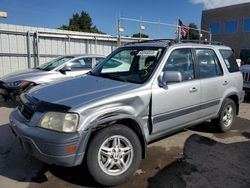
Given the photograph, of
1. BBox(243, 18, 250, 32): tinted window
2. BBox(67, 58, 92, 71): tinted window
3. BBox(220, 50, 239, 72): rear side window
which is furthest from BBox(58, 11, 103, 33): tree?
BBox(220, 50, 239, 72): rear side window

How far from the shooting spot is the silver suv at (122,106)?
2.92 m

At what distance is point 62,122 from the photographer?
2893 mm

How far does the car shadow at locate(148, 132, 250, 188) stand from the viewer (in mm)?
3377

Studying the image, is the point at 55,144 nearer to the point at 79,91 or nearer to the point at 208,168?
the point at 79,91

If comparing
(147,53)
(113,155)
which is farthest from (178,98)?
(113,155)

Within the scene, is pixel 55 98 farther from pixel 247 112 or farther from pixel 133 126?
pixel 247 112

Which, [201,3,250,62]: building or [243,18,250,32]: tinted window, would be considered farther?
[201,3,250,62]: building

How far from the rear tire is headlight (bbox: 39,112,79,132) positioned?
327 centimetres

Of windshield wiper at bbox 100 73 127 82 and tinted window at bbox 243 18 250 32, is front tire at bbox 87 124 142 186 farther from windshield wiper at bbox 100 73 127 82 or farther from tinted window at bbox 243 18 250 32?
tinted window at bbox 243 18 250 32

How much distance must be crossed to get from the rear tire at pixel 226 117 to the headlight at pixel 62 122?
10.7 feet

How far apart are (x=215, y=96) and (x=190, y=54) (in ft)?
3.22

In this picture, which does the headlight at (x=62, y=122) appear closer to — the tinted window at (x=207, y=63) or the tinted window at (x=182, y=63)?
the tinted window at (x=182, y=63)

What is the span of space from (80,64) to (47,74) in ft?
3.79

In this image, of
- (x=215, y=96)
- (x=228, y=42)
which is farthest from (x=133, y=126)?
(x=228, y=42)
